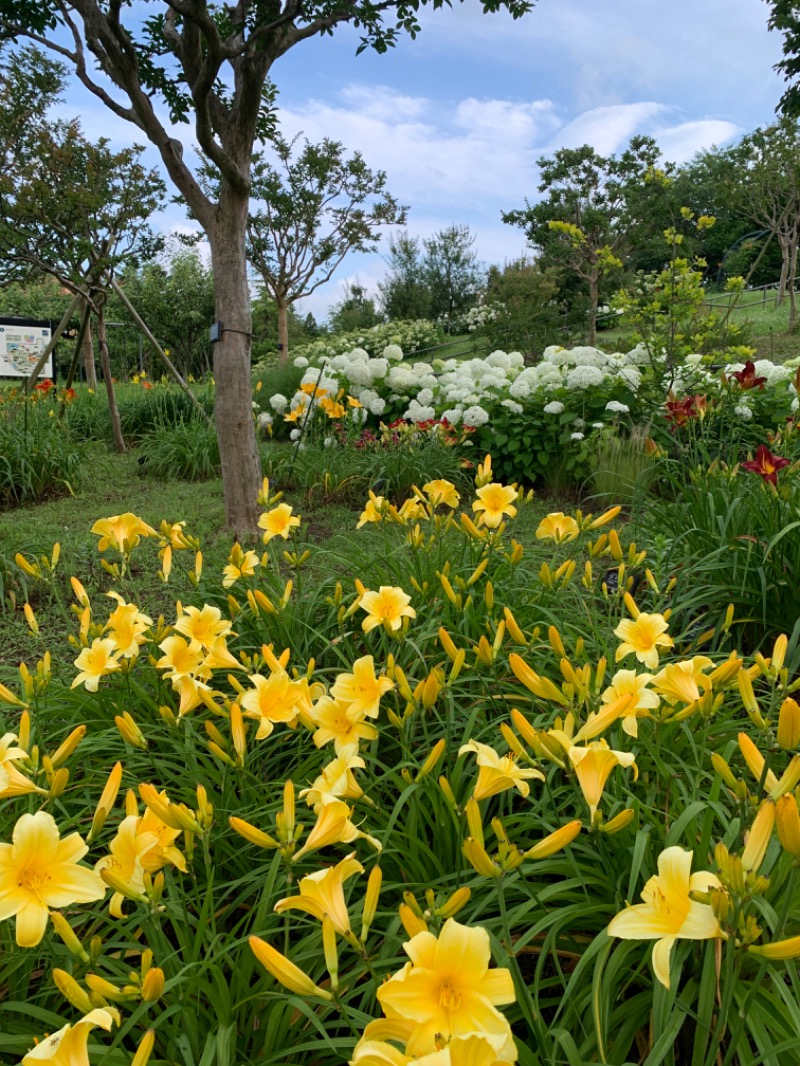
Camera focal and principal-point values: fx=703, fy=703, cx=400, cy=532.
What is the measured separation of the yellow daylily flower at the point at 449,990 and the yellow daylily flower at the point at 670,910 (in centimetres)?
17

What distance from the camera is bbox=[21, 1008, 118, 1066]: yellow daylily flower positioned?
646 millimetres

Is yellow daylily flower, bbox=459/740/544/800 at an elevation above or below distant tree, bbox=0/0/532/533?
below

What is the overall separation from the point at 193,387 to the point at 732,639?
900 cm

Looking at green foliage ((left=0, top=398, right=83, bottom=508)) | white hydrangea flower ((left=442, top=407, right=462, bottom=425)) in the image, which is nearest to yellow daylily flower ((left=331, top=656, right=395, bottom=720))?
white hydrangea flower ((left=442, top=407, right=462, bottom=425))

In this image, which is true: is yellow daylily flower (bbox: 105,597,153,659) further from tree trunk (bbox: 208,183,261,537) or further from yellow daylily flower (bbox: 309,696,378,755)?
tree trunk (bbox: 208,183,261,537)

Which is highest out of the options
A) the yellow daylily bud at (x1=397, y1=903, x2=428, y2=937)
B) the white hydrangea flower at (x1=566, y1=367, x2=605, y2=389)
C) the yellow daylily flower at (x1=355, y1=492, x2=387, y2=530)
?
the white hydrangea flower at (x1=566, y1=367, x2=605, y2=389)

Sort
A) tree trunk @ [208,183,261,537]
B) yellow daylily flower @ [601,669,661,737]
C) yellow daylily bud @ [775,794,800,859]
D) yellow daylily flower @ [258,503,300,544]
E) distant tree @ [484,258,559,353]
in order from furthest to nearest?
distant tree @ [484,258,559,353], tree trunk @ [208,183,261,537], yellow daylily flower @ [258,503,300,544], yellow daylily flower @ [601,669,661,737], yellow daylily bud @ [775,794,800,859]

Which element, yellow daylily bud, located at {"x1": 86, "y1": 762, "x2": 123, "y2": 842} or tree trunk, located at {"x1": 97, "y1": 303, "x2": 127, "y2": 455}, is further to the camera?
tree trunk, located at {"x1": 97, "y1": 303, "x2": 127, "y2": 455}

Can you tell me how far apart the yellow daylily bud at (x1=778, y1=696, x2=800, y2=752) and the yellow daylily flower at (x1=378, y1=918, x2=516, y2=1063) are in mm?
491

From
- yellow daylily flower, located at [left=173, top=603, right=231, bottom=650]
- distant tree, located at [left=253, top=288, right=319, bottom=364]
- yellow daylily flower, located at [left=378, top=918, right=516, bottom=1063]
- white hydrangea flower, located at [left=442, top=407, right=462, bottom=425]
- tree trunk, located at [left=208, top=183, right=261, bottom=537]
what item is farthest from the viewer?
distant tree, located at [left=253, top=288, right=319, bottom=364]

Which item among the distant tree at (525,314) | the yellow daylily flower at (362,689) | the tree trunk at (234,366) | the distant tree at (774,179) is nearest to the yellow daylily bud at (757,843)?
the yellow daylily flower at (362,689)

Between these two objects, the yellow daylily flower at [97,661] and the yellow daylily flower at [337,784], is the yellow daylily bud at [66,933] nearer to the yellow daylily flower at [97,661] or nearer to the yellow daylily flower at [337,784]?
the yellow daylily flower at [337,784]

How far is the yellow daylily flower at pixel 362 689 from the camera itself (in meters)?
1.16

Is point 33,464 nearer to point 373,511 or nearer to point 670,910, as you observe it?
point 373,511
